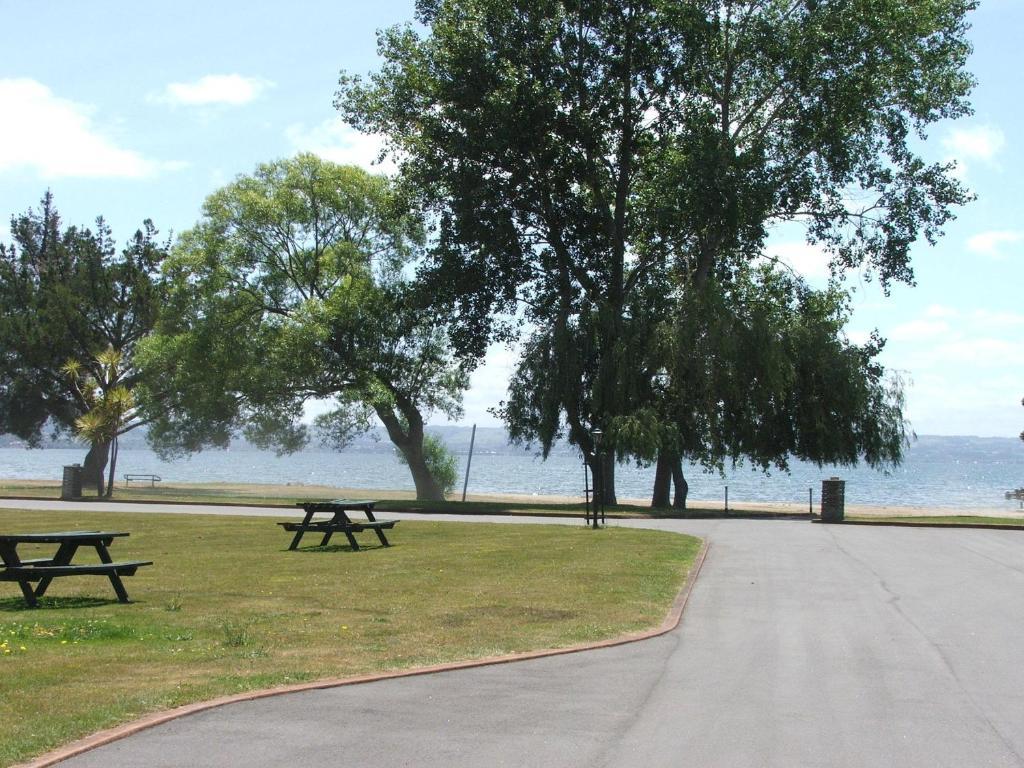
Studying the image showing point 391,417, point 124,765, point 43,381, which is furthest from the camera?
point 43,381

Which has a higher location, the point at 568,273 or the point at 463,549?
the point at 568,273

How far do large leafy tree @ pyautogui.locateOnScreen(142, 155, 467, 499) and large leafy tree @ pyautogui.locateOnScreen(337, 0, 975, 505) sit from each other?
6.94 m

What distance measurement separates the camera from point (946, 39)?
34844 millimetres

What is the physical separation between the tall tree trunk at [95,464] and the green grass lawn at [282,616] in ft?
94.9

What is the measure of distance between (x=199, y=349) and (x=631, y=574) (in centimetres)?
3380

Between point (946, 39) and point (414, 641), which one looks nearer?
point (414, 641)

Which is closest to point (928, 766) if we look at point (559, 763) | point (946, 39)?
point (559, 763)

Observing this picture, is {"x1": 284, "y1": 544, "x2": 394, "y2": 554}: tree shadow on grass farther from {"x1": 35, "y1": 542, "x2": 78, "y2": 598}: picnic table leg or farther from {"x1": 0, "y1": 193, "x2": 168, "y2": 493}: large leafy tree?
{"x1": 0, "y1": 193, "x2": 168, "y2": 493}: large leafy tree

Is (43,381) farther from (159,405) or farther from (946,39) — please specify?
(946,39)

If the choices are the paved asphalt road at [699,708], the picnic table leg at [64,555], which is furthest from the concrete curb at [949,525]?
the picnic table leg at [64,555]

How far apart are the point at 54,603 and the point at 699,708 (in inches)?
290

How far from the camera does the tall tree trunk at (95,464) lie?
4538cm

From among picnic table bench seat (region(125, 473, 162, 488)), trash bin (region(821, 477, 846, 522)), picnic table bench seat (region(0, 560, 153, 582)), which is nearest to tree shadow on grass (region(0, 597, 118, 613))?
picnic table bench seat (region(0, 560, 153, 582))

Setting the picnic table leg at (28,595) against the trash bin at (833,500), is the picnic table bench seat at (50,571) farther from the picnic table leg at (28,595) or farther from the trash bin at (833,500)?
the trash bin at (833,500)
